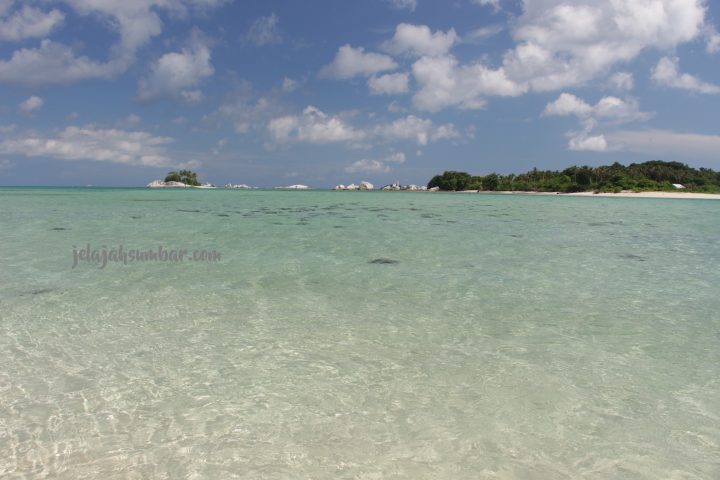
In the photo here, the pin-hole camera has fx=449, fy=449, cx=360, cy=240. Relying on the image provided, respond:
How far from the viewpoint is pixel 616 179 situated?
112875mm

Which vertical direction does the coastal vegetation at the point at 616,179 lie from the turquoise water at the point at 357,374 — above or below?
above

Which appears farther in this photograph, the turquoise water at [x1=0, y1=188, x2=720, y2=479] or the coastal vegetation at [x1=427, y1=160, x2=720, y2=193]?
the coastal vegetation at [x1=427, y1=160, x2=720, y2=193]

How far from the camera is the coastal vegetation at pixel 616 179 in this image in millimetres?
110125

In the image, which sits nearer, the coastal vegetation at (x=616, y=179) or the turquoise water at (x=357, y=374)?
the turquoise water at (x=357, y=374)

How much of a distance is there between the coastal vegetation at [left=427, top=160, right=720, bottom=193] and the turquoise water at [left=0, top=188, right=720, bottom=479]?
116 metres

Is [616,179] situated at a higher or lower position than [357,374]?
higher

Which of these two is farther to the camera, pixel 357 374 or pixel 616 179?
pixel 616 179

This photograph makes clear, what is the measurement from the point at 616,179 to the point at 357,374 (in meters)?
127

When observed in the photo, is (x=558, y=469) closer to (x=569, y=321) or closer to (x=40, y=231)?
(x=569, y=321)

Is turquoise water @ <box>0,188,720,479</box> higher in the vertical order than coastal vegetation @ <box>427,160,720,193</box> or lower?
lower

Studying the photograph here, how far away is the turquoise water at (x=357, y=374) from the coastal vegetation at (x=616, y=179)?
116 meters

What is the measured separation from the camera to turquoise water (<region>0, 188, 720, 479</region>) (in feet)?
11.3

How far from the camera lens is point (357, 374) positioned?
4930 millimetres

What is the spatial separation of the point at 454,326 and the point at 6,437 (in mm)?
5200
